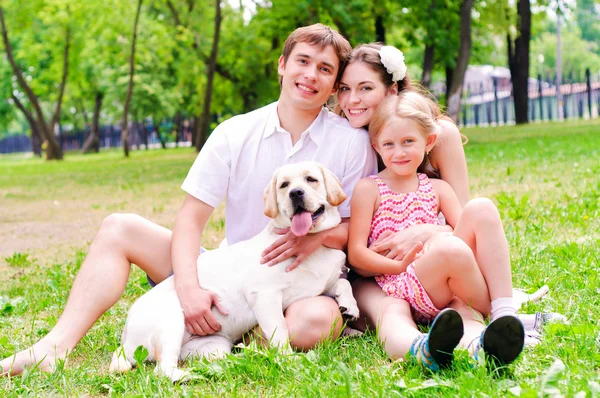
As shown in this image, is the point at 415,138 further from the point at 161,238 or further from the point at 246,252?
the point at 161,238

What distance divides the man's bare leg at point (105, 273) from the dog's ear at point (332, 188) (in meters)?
0.97

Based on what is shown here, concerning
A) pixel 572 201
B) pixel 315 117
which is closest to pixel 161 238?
pixel 315 117

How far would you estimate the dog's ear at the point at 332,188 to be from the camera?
3875 millimetres

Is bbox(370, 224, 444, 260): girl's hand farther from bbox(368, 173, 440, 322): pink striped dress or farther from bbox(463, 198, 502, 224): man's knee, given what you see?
bbox(463, 198, 502, 224): man's knee

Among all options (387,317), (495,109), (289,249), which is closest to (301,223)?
(289,249)

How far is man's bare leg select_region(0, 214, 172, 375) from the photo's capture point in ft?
12.3

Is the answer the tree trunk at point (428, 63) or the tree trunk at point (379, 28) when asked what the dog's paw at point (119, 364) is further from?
the tree trunk at point (379, 28)

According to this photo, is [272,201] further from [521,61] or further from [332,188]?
[521,61]

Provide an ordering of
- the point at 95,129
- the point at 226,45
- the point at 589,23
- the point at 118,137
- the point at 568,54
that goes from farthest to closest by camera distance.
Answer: the point at 589,23 → the point at 568,54 → the point at 118,137 → the point at 95,129 → the point at 226,45

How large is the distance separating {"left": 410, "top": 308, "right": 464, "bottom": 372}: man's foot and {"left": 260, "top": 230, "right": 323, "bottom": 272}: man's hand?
2.98 ft

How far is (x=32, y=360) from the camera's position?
3566 millimetres

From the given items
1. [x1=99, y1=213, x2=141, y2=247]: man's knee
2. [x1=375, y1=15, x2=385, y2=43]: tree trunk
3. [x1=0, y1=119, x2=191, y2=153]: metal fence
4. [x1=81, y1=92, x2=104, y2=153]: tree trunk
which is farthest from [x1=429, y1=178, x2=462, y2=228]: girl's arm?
[x1=81, y1=92, x2=104, y2=153]: tree trunk

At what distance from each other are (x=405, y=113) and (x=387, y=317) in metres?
1.13

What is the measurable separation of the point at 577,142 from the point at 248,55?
49.4 feet
